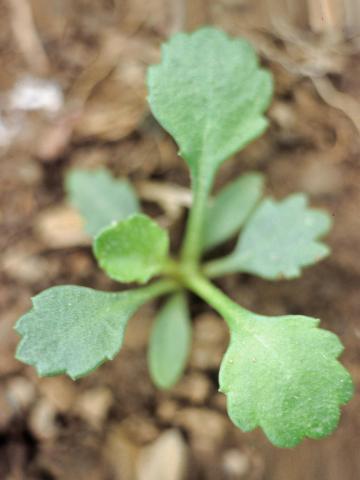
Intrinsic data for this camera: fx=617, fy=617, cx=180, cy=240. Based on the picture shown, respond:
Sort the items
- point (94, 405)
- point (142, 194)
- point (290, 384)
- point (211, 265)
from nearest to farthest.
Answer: point (290, 384), point (94, 405), point (211, 265), point (142, 194)

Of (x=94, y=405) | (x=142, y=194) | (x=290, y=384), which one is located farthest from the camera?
(x=142, y=194)

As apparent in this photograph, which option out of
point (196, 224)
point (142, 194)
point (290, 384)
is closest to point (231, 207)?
point (196, 224)

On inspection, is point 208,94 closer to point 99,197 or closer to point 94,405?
point 99,197

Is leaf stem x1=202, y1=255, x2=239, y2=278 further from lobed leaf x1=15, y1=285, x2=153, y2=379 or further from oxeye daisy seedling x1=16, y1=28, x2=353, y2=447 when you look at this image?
lobed leaf x1=15, y1=285, x2=153, y2=379

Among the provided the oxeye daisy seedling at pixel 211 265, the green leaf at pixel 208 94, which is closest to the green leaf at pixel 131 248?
the oxeye daisy seedling at pixel 211 265

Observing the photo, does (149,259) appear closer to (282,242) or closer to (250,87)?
(282,242)

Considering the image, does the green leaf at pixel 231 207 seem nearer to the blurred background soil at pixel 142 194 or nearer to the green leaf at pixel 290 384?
the blurred background soil at pixel 142 194
